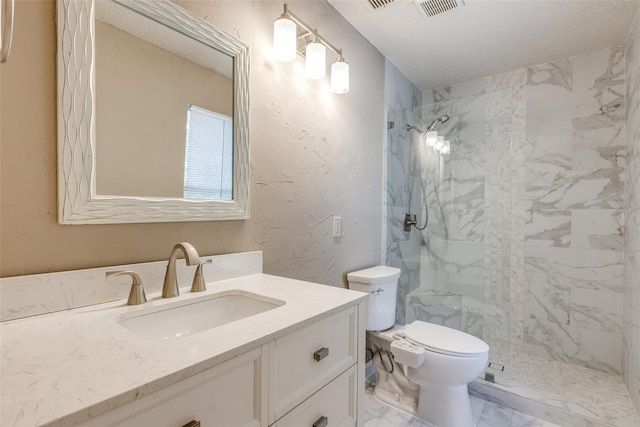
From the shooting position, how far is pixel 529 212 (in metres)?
2.45

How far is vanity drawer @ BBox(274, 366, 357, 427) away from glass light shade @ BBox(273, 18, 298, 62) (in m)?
1.29

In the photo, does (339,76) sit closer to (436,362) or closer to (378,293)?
(378,293)

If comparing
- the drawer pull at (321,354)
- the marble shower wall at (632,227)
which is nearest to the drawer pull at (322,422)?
the drawer pull at (321,354)

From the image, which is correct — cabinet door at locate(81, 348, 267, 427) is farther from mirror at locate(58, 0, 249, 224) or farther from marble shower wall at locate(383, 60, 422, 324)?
marble shower wall at locate(383, 60, 422, 324)

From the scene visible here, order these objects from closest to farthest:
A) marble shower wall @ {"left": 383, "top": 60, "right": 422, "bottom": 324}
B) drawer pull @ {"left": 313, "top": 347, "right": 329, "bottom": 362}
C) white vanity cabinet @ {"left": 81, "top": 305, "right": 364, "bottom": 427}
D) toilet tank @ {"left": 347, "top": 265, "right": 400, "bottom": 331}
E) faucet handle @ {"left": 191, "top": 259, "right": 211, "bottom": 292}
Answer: white vanity cabinet @ {"left": 81, "top": 305, "right": 364, "bottom": 427}, drawer pull @ {"left": 313, "top": 347, "right": 329, "bottom": 362}, faucet handle @ {"left": 191, "top": 259, "right": 211, "bottom": 292}, toilet tank @ {"left": 347, "top": 265, "right": 400, "bottom": 331}, marble shower wall @ {"left": 383, "top": 60, "right": 422, "bottom": 324}

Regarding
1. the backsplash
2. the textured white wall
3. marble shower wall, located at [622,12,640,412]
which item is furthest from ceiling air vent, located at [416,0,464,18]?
the backsplash

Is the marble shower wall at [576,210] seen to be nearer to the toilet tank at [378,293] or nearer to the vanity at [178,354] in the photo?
the toilet tank at [378,293]

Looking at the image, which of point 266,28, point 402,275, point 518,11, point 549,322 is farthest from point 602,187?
point 266,28

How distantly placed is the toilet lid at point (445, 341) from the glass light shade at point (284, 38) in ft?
5.19

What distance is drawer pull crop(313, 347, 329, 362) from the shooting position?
2.79 feet

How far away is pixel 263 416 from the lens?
0.70m

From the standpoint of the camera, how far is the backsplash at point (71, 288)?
2.43 feet

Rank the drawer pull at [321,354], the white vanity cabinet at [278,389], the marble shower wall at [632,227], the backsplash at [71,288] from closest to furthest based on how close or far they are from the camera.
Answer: the white vanity cabinet at [278,389]
the backsplash at [71,288]
the drawer pull at [321,354]
the marble shower wall at [632,227]

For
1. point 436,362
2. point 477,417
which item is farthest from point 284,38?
point 477,417
